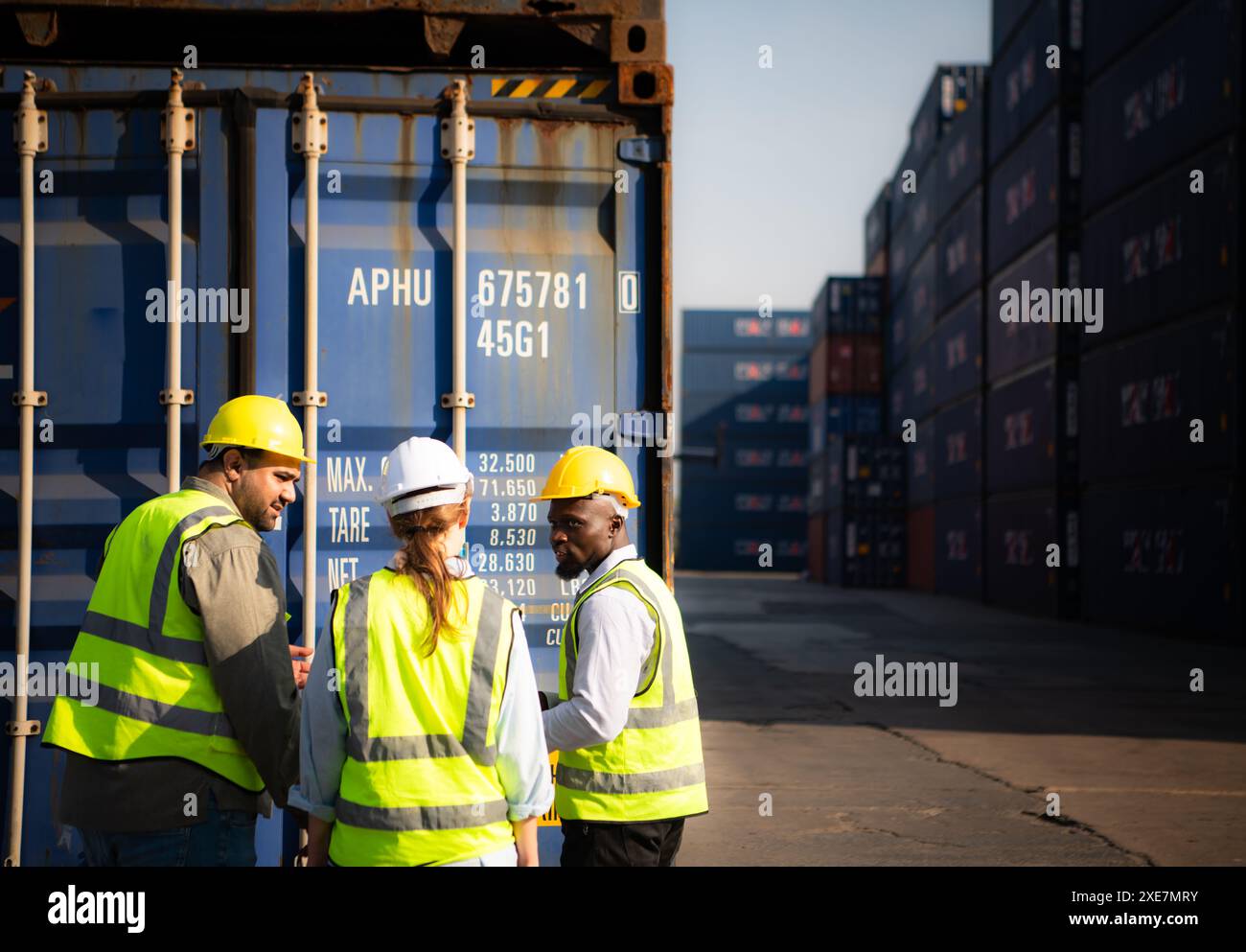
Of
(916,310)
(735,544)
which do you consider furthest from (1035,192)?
(735,544)

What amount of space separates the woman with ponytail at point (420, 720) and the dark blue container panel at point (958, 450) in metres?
30.9

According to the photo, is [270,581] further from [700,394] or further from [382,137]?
[700,394]

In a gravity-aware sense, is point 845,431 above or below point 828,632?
above

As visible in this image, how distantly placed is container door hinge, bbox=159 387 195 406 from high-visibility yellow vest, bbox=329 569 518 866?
231 centimetres

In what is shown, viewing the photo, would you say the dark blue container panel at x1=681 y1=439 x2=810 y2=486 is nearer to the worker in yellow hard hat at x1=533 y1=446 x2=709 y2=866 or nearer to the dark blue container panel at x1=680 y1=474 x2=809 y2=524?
the dark blue container panel at x1=680 y1=474 x2=809 y2=524

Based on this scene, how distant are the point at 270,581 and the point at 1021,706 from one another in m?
11.2

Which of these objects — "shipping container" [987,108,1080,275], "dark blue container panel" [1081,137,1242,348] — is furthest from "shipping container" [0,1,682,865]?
"shipping container" [987,108,1080,275]

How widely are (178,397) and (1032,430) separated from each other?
2517 centimetres

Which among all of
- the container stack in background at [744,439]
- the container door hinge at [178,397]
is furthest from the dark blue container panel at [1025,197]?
the container stack in background at [744,439]

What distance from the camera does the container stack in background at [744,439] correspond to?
65.9 m

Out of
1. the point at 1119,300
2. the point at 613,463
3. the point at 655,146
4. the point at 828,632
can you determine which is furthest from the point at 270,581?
the point at 1119,300

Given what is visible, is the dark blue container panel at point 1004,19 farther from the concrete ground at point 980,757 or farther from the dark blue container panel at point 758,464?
the dark blue container panel at point 758,464

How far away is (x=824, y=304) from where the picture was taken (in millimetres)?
48000

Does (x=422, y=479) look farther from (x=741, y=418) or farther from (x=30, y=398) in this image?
(x=741, y=418)
